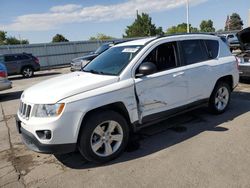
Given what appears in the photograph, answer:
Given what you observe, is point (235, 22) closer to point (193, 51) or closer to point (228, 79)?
point (228, 79)

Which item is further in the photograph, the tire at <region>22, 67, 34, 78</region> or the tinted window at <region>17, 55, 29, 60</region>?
the tire at <region>22, 67, 34, 78</region>

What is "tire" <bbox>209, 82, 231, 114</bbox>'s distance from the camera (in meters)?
5.93

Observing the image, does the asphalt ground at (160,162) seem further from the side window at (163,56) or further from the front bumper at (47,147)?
the side window at (163,56)

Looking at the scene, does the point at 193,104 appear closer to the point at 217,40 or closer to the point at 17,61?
the point at 217,40

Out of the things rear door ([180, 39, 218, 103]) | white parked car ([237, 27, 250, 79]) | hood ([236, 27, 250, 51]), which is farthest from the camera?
white parked car ([237, 27, 250, 79])

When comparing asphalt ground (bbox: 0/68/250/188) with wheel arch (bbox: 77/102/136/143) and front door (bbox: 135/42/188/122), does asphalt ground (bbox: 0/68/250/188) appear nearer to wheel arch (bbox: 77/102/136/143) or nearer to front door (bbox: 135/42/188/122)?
wheel arch (bbox: 77/102/136/143)

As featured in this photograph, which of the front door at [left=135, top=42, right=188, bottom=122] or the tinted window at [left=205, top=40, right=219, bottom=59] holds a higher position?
the tinted window at [left=205, top=40, right=219, bottom=59]

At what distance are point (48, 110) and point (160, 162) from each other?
5.73ft

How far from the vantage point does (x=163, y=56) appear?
498cm

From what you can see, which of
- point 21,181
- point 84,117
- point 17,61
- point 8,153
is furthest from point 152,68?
point 17,61

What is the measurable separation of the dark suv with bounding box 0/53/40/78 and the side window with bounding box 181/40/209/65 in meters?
15.5

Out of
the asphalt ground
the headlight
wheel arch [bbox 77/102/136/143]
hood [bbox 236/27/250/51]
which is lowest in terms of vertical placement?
the asphalt ground

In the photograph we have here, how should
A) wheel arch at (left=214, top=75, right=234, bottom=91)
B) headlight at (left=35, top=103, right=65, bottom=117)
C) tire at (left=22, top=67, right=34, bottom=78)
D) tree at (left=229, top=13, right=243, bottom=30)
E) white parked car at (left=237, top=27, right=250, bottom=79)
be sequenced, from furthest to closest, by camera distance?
tree at (left=229, top=13, right=243, bottom=30)
tire at (left=22, top=67, right=34, bottom=78)
white parked car at (left=237, top=27, right=250, bottom=79)
wheel arch at (left=214, top=75, right=234, bottom=91)
headlight at (left=35, top=103, right=65, bottom=117)

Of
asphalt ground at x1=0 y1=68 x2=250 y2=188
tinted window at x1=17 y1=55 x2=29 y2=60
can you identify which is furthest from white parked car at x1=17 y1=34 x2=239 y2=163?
tinted window at x1=17 y1=55 x2=29 y2=60
